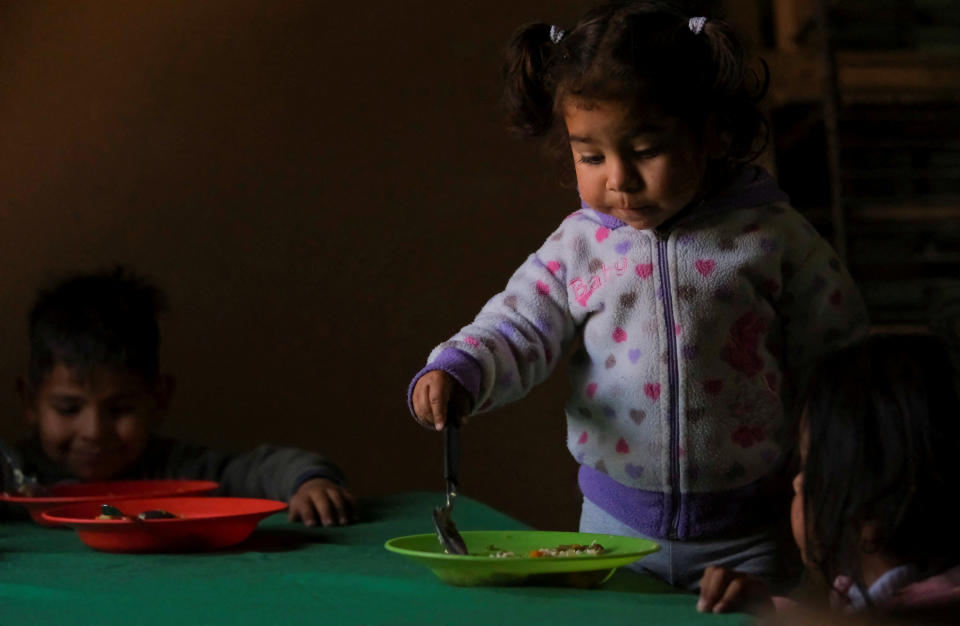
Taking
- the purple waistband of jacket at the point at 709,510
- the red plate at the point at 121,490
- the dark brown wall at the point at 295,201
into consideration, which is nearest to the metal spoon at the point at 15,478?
the red plate at the point at 121,490

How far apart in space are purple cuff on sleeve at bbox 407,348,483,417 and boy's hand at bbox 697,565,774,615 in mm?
442

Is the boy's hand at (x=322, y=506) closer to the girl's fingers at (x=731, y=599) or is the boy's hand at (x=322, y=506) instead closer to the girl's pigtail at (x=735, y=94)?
the girl's pigtail at (x=735, y=94)

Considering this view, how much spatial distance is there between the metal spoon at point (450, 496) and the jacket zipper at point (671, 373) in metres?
0.27

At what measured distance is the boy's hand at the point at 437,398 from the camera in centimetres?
120

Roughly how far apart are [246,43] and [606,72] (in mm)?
1278

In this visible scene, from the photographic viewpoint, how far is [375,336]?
243cm

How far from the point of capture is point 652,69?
126cm

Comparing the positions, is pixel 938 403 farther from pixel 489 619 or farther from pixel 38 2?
pixel 38 2

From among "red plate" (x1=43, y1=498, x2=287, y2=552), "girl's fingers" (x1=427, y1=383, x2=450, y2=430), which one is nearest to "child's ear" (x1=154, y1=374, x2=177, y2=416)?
"red plate" (x1=43, y1=498, x2=287, y2=552)

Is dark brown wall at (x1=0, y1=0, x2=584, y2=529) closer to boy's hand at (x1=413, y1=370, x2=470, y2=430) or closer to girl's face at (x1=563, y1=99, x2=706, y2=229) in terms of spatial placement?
girl's face at (x1=563, y1=99, x2=706, y2=229)

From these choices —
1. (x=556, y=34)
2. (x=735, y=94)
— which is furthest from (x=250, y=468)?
(x=735, y=94)

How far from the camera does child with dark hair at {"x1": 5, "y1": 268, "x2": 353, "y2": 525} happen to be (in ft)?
6.36

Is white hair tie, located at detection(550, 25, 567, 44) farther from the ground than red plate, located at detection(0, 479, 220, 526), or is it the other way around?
white hair tie, located at detection(550, 25, 567, 44)

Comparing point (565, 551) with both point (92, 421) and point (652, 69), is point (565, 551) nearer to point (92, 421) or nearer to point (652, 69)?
point (652, 69)
